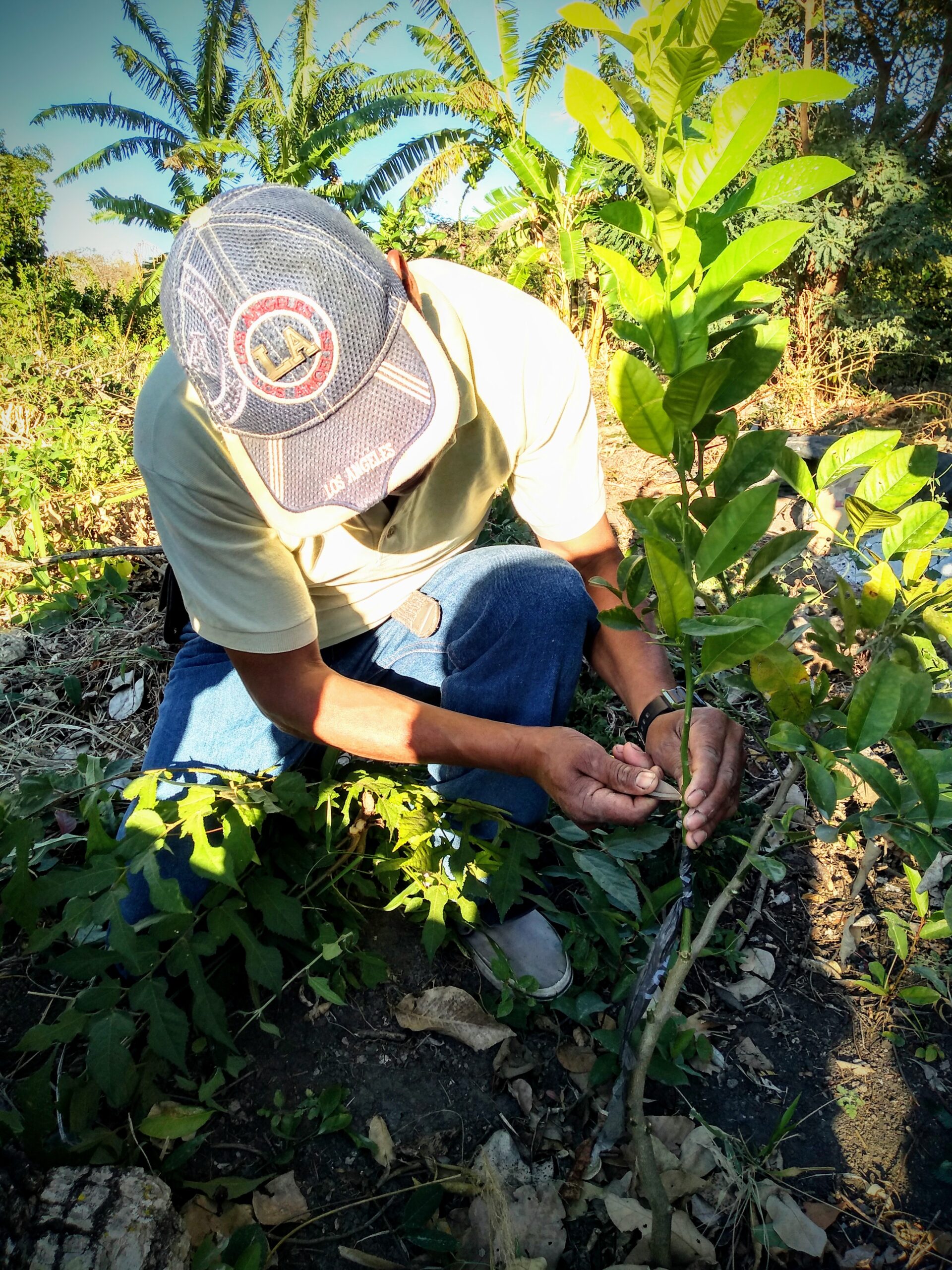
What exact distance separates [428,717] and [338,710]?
182 millimetres

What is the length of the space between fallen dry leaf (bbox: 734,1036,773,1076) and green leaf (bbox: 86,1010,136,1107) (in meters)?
1.11

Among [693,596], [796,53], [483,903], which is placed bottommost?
[483,903]

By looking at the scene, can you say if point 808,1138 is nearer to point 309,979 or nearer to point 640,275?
point 309,979

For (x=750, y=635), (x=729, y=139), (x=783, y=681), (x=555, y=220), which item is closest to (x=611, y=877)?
(x=783, y=681)

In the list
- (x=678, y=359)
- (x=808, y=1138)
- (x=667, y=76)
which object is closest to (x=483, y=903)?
(x=808, y=1138)

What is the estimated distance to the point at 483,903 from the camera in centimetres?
167

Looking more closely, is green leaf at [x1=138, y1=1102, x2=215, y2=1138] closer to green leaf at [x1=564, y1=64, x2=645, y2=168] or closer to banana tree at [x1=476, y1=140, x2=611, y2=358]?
green leaf at [x1=564, y1=64, x2=645, y2=168]

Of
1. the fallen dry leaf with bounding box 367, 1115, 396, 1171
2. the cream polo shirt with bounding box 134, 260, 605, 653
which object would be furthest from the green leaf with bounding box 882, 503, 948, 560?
the fallen dry leaf with bounding box 367, 1115, 396, 1171

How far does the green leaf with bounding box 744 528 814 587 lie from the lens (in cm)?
88

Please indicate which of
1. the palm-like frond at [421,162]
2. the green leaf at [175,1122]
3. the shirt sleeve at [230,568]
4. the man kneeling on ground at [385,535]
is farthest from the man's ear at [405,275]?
the palm-like frond at [421,162]

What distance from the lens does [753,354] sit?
0.81m

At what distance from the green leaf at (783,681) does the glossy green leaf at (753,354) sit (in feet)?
1.00

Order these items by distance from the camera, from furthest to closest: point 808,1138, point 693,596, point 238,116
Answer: point 238,116, point 808,1138, point 693,596

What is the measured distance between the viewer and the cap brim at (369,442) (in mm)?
1275
